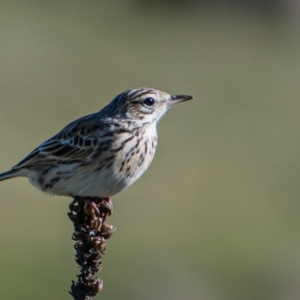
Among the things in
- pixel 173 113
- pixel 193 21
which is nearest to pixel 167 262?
pixel 173 113

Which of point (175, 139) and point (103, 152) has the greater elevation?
point (175, 139)

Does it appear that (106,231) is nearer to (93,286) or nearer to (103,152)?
(93,286)

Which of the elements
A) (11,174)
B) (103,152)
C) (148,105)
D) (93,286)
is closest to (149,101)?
(148,105)

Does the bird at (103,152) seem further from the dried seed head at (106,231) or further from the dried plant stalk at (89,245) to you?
the dried seed head at (106,231)

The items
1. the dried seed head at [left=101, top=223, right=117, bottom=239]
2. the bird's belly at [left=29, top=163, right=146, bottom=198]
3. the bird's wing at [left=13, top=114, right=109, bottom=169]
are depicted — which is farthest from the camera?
the bird's wing at [left=13, top=114, right=109, bottom=169]

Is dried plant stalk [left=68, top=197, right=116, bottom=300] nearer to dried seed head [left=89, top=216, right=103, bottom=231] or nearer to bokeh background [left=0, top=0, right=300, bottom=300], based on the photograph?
dried seed head [left=89, top=216, right=103, bottom=231]

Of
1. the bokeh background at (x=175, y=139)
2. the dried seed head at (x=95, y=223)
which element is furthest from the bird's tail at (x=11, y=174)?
the bokeh background at (x=175, y=139)

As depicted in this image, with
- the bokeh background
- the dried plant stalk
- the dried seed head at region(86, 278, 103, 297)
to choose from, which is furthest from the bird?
the bokeh background
